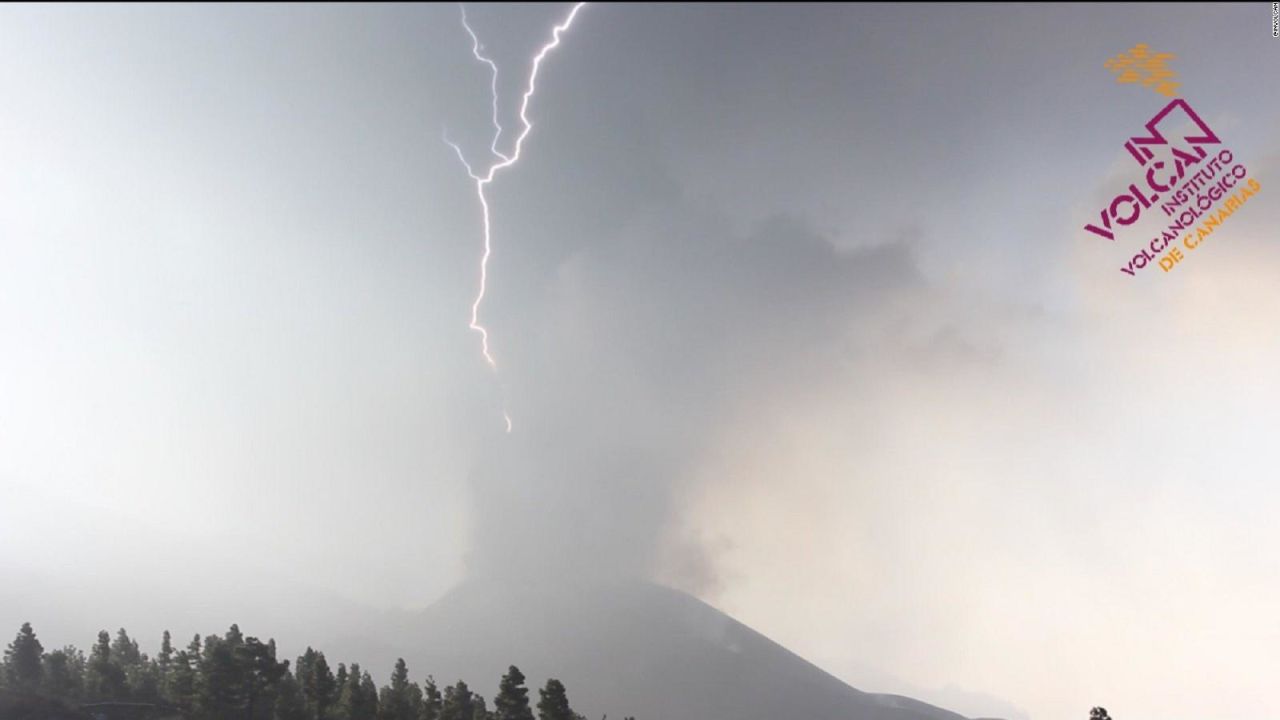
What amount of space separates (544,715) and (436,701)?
3181 centimetres

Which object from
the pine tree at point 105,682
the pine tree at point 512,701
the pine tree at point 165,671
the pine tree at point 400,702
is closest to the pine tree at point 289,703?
the pine tree at point 400,702

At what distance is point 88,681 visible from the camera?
105 m

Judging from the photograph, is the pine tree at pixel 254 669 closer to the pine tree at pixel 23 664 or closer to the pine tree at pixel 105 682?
the pine tree at pixel 105 682

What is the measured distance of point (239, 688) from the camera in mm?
96375

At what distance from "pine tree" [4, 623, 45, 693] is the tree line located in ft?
0.42

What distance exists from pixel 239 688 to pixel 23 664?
45.5 m

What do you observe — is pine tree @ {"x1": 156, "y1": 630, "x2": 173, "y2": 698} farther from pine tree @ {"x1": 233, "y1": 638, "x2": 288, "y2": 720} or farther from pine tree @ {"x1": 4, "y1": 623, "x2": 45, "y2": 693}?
pine tree @ {"x1": 4, "y1": 623, "x2": 45, "y2": 693}

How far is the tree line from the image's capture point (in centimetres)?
9350

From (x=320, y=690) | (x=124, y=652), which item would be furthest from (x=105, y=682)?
(x=320, y=690)

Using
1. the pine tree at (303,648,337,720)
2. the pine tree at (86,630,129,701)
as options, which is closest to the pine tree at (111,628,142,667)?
the pine tree at (86,630,129,701)

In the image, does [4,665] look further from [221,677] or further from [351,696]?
[351,696]

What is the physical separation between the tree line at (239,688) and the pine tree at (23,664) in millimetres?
127

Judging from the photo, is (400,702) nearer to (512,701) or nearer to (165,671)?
(512,701)

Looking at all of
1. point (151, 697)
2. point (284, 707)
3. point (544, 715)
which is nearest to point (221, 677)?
point (284, 707)
